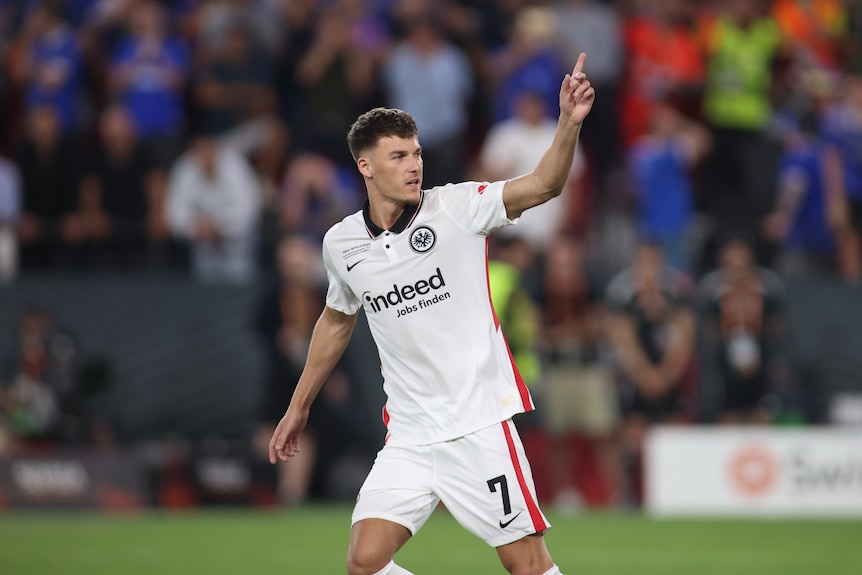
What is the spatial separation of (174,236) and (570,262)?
4421mm

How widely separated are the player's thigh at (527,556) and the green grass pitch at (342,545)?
3.85 metres

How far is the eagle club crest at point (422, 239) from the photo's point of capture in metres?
6.16

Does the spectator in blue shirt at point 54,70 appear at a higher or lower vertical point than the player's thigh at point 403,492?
higher

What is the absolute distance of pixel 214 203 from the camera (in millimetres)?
15367

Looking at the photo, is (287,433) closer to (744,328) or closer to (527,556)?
(527,556)

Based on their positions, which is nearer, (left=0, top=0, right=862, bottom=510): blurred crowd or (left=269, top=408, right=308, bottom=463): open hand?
(left=269, top=408, right=308, bottom=463): open hand

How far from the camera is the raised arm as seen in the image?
6668 millimetres

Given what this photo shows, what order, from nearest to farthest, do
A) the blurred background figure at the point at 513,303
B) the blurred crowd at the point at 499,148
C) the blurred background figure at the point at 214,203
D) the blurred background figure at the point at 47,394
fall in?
the blurred background figure at the point at 513,303 → the blurred crowd at the point at 499,148 → the blurred background figure at the point at 47,394 → the blurred background figure at the point at 214,203

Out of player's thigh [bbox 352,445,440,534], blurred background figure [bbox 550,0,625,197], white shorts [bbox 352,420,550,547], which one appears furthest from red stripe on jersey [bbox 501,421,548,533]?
blurred background figure [bbox 550,0,625,197]

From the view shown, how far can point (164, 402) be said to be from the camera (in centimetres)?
1599

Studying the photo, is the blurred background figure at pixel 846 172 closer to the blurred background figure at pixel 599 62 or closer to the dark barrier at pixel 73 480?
the blurred background figure at pixel 599 62

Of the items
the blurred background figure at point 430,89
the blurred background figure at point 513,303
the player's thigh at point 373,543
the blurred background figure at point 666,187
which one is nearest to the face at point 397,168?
the player's thigh at point 373,543

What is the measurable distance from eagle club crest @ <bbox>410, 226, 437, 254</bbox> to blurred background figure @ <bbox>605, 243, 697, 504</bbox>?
26.3 feet

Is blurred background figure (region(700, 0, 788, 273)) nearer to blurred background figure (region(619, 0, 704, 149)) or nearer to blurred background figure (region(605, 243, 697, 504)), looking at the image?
blurred background figure (region(619, 0, 704, 149))
